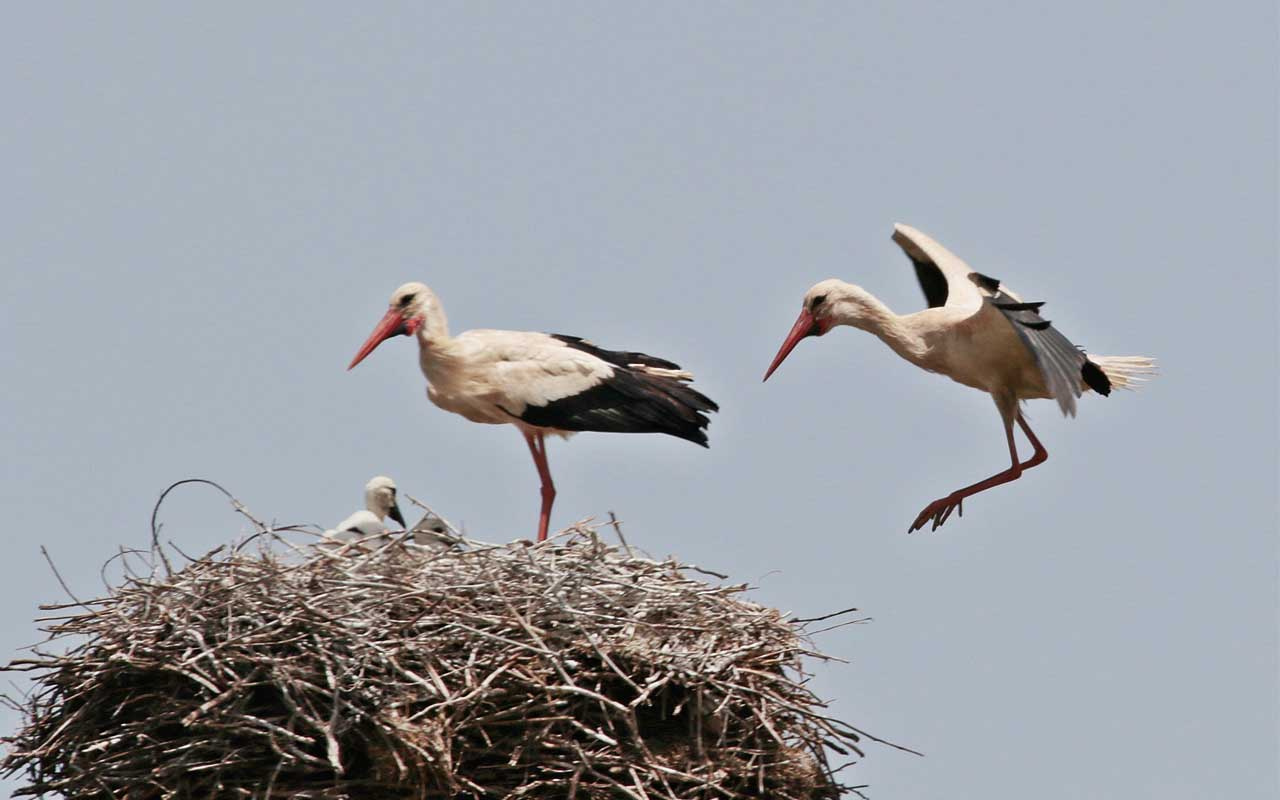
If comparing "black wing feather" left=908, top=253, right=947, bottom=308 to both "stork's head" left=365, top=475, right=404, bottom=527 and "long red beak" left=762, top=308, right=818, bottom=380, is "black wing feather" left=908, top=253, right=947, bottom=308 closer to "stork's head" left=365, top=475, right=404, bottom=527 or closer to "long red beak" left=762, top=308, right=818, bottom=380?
"long red beak" left=762, top=308, right=818, bottom=380

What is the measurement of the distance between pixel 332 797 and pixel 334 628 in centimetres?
53

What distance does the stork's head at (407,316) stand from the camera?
35.8 feet

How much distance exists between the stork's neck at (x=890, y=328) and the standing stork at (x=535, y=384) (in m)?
0.79

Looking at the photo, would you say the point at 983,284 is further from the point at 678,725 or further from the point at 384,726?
the point at 384,726

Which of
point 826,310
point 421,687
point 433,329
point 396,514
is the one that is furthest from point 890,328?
point 421,687

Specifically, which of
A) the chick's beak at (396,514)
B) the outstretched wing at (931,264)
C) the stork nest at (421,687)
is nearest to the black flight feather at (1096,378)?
the outstretched wing at (931,264)

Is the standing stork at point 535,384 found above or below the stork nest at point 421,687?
above

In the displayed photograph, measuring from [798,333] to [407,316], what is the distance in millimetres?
1767

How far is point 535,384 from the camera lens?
35.4 ft

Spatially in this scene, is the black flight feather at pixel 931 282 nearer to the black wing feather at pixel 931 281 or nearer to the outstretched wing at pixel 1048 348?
the black wing feather at pixel 931 281

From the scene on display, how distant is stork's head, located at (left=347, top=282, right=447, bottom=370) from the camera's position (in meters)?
10.9

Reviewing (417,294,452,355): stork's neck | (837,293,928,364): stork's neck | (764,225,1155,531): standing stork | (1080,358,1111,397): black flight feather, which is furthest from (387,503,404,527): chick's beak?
(1080,358,1111,397): black flight feather

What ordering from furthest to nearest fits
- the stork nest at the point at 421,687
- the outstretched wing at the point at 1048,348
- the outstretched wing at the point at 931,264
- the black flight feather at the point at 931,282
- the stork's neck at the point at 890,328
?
the black flight feather at the point at 931,282 → the outstretched wing at the point at 931,264 → the stork's neck at the point at 890,328 → the outstretched wing at the point at 1048,348 → the stork nest at the point at 421,687

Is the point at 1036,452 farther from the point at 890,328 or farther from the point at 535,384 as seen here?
the point at 535,384
